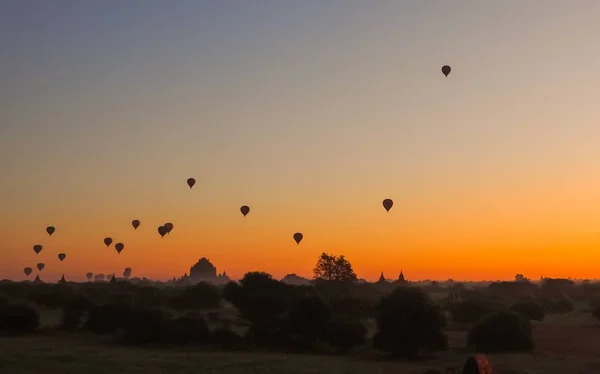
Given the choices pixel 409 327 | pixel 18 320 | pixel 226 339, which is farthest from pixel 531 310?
pixel 18 320

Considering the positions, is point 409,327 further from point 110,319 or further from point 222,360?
point 110,319

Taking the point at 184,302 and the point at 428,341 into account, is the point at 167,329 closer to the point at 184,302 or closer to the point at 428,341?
the point at 428,341

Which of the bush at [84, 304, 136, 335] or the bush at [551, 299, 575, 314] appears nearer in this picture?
the bush at [84, 304, 136, 335]

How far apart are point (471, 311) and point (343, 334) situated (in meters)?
33.3

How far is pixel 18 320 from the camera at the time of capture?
6084 centimetres

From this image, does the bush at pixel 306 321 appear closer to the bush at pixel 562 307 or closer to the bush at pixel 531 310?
the bush at pixel 531 310

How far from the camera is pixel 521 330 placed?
182ft

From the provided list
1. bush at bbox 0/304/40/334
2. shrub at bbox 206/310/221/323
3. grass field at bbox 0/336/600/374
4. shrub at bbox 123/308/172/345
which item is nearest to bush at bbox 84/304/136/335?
shrub at bbox 123/308/172/345

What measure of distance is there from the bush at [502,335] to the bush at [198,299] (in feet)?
152

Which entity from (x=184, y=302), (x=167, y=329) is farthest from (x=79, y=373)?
(x=184, y=302)

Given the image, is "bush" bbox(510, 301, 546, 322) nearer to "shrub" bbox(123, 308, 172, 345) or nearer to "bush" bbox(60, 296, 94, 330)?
"shrub" bbox(123, 308, 172, 345)

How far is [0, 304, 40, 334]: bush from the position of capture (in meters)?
60.5

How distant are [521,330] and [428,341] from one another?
8.80m

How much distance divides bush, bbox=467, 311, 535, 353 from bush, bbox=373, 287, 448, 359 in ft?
14.0
